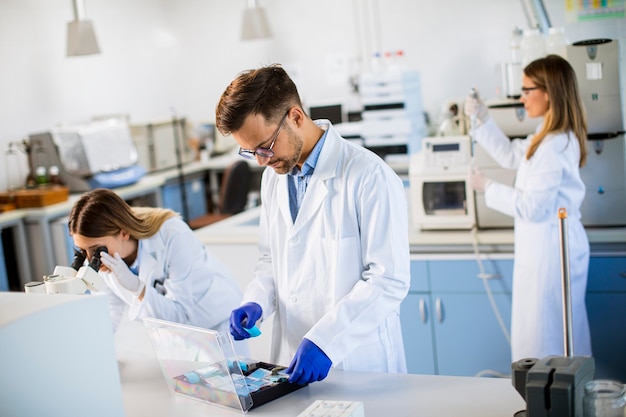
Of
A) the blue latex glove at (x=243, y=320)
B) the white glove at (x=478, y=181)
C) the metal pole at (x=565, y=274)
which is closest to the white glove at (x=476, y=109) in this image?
the white glove at (x=478, y=181)

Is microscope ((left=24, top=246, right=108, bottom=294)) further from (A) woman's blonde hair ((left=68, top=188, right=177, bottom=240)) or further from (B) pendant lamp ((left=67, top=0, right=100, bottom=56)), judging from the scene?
(B) pendant lamp ((left=67, top=0, right=100, bottom=56))

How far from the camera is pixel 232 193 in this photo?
5.66 metres

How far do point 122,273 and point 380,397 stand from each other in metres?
0.91

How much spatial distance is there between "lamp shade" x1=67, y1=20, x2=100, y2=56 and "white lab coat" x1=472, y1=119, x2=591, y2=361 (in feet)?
10.8

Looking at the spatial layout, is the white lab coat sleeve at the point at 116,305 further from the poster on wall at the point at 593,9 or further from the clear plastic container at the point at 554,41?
the poster on wall at the point at 593,9

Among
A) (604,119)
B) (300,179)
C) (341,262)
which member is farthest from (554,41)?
(341,262)

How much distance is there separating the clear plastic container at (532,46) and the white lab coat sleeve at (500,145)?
1.42 feet

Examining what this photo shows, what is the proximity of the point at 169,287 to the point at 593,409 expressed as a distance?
1345 millimetres

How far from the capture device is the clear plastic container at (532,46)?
3.44 meters

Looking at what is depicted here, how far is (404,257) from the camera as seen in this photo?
1.83 m

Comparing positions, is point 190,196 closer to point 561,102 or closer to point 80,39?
point 80,39

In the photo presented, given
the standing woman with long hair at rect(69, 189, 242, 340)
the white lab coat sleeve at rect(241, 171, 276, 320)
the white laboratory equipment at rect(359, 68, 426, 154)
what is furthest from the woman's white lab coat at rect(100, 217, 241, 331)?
the white laboratory equipment at rect(359, 68, 426, 154)

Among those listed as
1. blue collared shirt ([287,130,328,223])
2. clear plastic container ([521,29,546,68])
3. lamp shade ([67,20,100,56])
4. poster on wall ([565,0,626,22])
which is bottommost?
blue collared shirt ([287,130,328,223])

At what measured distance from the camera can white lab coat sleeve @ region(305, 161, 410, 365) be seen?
5.79 feet
